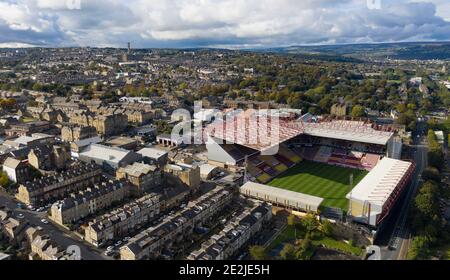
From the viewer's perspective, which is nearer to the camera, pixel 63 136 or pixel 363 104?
pixel 63 136

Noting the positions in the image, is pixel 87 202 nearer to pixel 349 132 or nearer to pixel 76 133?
pixel 76 133

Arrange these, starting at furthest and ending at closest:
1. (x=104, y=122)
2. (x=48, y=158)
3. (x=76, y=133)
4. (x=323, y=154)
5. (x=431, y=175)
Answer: (x=104, y=122), (x=76, y=133), (x=323, y=154), (x=48, y=158), (x=431, y=175)

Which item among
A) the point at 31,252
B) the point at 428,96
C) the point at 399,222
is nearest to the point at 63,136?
the point at 31,252

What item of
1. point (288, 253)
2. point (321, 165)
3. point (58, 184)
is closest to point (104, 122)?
point (58, 184)

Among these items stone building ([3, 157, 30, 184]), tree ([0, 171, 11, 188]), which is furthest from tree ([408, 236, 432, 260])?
tree ([0, 171, 11, 188])
